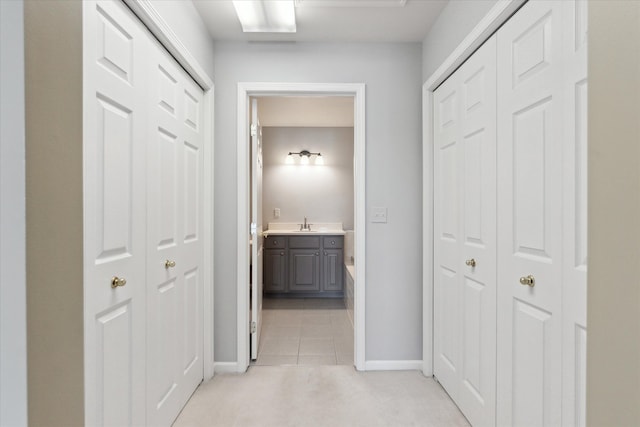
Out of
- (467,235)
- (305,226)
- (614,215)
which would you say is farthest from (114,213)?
(305,226)

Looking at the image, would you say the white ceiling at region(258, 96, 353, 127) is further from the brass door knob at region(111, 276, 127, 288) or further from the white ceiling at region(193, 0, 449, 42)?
the brass door knob at region(111, 276, 127, 288)

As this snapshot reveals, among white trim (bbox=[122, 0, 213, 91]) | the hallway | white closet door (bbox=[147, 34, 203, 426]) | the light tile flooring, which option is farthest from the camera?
the light tile flooring

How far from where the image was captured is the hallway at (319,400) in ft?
6.23

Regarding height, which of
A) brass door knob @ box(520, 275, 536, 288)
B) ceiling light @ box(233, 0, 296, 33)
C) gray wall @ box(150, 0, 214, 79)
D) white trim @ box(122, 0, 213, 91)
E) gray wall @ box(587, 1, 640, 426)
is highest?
ceiling light @ box(233, 0, 296, 33)

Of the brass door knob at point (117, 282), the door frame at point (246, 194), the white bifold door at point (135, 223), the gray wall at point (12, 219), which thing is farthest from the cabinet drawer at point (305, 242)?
the gray wall at point (12, 219)

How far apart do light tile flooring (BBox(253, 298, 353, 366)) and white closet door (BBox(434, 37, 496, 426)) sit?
2.98ft

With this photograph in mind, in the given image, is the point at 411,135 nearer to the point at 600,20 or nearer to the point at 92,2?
the point at 600,20

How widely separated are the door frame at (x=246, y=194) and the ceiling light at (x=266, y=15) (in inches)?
14.2

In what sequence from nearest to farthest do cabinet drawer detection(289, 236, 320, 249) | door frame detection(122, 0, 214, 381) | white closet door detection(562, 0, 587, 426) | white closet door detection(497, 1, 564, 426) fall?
white closet door detection(562, 0, 587, 426), white closet door detection(497, 1, 564, 426), door frame detection(122, 0, 214, 381), cabinet drawer detection(289, 236, 320, 249)

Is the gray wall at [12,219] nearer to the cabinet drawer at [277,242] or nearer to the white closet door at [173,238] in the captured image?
the white closet door at [173,238]

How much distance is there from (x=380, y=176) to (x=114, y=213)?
1.73 m

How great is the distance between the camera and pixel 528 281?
4.32 ft

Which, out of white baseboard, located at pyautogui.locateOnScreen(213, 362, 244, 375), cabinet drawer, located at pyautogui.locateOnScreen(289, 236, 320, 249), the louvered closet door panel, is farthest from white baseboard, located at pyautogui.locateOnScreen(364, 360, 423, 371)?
cabinet drawer, located at pyautogui.locateOnScreen(289, 236, 320, 249)

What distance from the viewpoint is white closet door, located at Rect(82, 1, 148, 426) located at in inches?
44.9
